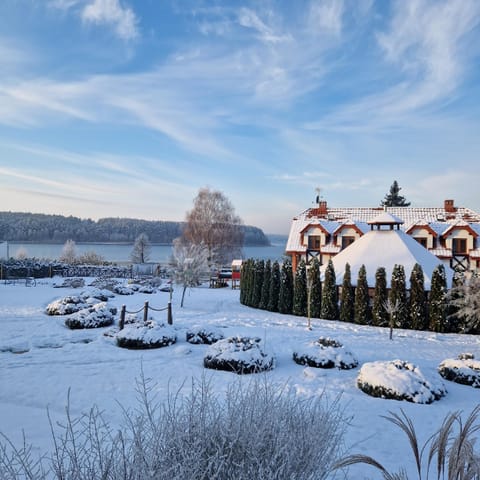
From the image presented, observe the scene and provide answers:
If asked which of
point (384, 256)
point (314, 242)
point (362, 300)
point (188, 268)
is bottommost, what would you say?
point (362, 300)

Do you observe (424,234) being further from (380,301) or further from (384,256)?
(380,301)

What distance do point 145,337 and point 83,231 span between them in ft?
198

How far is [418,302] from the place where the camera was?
51.9ft

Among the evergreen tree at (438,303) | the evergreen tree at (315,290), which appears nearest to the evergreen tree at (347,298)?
the evergreen tree at (315,290)

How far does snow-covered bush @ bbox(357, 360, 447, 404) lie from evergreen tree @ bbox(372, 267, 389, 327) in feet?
26.7

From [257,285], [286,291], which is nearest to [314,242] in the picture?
[257,285]

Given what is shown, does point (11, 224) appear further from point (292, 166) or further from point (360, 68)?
point (360, 68)

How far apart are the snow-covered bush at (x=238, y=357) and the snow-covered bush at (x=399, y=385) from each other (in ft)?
8.10

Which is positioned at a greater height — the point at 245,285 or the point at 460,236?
the point at 460,236

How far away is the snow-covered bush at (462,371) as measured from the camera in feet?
29.8

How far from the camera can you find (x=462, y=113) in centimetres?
1183

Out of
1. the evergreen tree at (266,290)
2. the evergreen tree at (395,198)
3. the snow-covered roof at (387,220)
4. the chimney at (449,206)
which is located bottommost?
the evergreen tree at (266,290)

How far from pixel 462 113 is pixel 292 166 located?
8.05 meters

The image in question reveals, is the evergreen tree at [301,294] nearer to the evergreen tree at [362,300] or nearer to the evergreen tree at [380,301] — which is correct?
the evergreen tree at [362,300]
